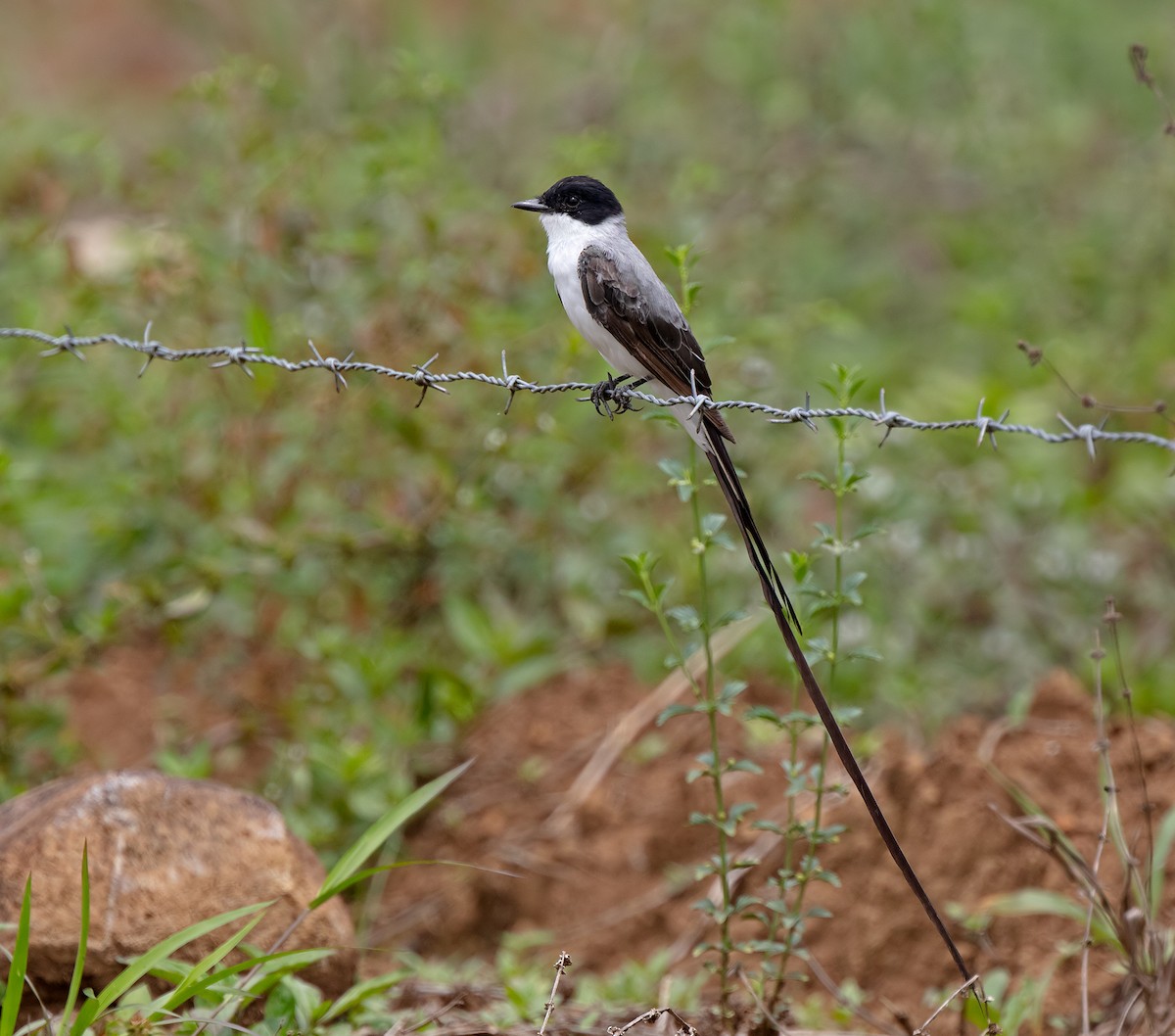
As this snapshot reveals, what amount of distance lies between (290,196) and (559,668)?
2.01 metres

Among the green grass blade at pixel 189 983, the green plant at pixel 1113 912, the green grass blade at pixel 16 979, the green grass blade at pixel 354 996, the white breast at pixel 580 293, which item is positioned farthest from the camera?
the white breast at pixel 580 293

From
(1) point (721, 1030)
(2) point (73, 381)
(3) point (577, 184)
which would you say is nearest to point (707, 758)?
(1) point (721, 1030)

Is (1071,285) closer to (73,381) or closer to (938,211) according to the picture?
(938,211)

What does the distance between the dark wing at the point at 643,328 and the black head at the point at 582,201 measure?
345 millimetres

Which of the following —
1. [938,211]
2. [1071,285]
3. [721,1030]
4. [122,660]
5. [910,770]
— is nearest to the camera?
[721,1030]

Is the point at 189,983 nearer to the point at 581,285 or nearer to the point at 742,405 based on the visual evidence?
the point at 742,405

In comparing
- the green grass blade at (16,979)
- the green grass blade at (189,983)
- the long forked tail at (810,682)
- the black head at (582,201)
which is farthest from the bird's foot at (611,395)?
the green grass blade at (16,979)

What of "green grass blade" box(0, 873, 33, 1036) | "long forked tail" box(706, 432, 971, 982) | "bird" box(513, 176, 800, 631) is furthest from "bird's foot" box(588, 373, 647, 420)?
"green grass blade" box(0, 873, 33, 1036)

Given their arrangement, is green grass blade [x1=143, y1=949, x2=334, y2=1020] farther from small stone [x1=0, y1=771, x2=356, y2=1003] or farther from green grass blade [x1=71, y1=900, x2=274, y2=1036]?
small stone [x1=0, y1=771, x2=356, y2=1003]

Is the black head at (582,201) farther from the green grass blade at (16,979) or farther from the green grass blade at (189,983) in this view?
the green grass blade at (16,979)

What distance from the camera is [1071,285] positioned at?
8180 mm

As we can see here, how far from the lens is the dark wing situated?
3.82 meters

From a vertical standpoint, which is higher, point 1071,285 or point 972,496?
point 1071,285

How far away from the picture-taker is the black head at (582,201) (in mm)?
4145
